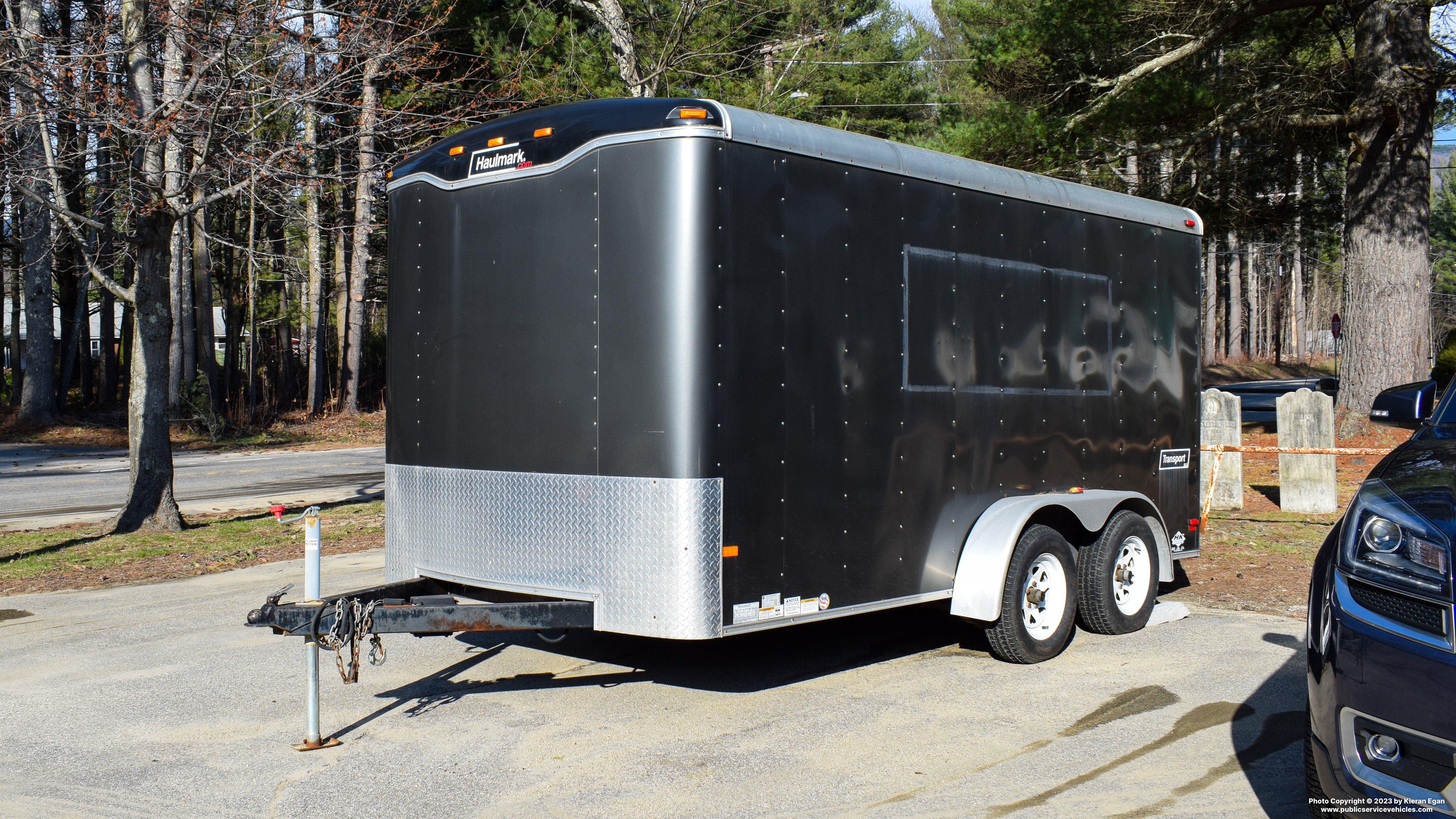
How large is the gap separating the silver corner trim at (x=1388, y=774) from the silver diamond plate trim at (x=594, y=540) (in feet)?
8.60

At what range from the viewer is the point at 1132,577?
25.0ft

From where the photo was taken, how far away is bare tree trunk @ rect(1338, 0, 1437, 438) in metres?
16.8

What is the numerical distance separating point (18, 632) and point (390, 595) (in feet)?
11.4

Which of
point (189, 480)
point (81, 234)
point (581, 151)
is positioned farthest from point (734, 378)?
point (189, 480)

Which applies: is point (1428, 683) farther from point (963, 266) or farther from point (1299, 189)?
point (1299, 189)

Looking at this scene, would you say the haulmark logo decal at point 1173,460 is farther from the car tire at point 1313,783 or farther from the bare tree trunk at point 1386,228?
the bare tree trunk at point 1386,228

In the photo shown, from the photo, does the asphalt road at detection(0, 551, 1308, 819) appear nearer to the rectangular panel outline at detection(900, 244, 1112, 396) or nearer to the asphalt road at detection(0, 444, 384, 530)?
the rectangular panel outline at detection(900, 244, 1112, 396)

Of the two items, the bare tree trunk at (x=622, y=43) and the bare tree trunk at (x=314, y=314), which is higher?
the bare tree trunk at (x=622, y=43)

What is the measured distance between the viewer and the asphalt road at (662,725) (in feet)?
15.0

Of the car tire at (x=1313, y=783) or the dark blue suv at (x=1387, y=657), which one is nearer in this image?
the dark blue suv at (x=1387, y=657)

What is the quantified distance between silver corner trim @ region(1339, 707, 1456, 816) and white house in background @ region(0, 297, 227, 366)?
44.2 m

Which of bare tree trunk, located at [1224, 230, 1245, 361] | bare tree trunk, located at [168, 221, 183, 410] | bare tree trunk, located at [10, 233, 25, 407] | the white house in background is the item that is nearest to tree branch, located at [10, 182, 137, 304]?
bare tree trunk, located at [168, 221, 183, 410]

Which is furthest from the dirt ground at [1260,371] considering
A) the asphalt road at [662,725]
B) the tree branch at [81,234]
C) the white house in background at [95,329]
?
the white house in background at [95,329]

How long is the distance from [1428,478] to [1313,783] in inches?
43.8
